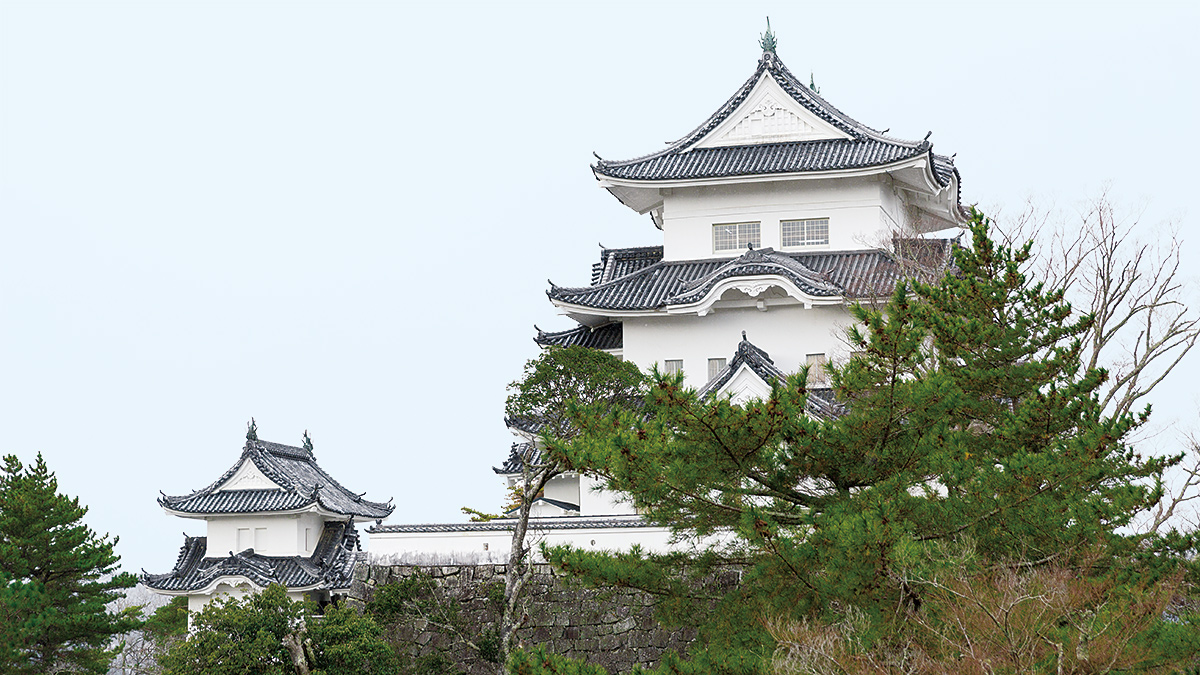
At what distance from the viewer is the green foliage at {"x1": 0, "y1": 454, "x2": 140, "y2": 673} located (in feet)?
63.9

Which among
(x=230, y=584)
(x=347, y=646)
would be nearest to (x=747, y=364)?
(x=347, y=646)

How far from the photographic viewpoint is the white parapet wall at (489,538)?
17.0 meters

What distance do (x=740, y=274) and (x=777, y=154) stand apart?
3274mm

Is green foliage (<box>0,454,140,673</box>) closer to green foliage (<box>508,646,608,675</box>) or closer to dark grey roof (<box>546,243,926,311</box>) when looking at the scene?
dark grey roof (<box>546,243,926,311</box>)

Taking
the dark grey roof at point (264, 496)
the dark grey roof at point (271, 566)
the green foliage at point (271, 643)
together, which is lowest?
the green foliage at point (271, 643)

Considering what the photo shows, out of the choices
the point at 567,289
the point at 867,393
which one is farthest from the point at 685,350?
the point at 867,393

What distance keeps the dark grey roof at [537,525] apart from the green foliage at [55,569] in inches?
217

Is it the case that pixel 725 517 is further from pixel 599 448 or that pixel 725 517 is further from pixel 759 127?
pixel 759 127

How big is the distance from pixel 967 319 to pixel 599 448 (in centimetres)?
478

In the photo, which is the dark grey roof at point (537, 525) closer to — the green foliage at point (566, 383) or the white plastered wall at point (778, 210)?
the green foliage at point (566, 383)

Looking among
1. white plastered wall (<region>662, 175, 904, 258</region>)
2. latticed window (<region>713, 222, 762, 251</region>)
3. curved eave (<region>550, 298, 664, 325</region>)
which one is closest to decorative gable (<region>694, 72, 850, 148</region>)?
white plastered wall (<region>662, 175, 904, 258</region>)

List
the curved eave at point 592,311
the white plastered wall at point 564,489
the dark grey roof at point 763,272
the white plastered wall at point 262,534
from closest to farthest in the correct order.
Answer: the dark grey roof at point 763,272, the curved eave at point 592,311, the white plastered wall at point 564,489, the white plastered wall at point 262,534

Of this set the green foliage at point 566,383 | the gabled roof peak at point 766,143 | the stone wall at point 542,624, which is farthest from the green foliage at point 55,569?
the gabled roof peak at point 766,143

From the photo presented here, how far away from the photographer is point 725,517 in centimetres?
1123
